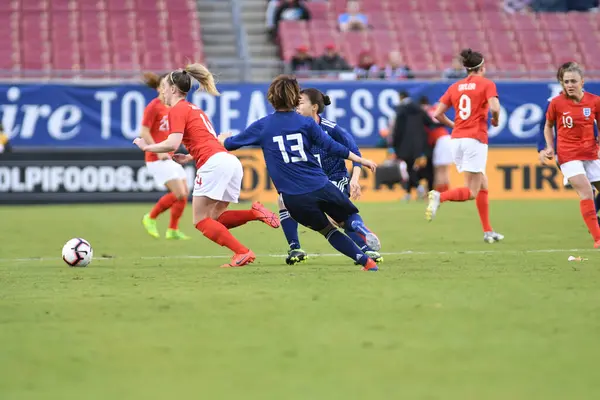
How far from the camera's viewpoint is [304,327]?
6.57 metres

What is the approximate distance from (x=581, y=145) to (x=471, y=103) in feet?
5.98

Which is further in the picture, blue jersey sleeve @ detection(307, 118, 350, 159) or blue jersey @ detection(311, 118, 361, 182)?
blue jersey @ detection(311, 118, 361, 182)

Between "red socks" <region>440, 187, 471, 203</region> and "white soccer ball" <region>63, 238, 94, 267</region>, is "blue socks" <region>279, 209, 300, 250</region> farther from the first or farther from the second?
"red socks" <region>440, 187, 471, 203</region>

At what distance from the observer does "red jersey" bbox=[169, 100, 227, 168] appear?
35.3 feet

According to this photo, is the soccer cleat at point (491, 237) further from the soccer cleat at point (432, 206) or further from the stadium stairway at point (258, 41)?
the stadium stairway at point (258, 41)

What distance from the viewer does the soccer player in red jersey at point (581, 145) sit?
40.9ft

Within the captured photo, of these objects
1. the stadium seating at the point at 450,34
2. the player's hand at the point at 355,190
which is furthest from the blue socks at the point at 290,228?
the stadium seating at the point at 450,34

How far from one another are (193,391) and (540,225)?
12.3m

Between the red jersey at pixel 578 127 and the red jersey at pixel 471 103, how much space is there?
1.42 metres

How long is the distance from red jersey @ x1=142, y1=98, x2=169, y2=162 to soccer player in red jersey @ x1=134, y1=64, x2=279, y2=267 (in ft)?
11.9

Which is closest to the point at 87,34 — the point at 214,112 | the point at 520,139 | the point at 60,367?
A: the point at 214,112

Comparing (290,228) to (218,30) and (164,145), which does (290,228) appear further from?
(218,30)

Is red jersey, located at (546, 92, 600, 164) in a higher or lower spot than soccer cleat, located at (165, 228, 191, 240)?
higher

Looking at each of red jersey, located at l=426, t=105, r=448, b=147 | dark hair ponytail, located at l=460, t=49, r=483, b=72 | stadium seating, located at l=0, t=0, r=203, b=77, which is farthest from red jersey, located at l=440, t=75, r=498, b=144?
stadium seating, located at l=0, t=0, r=203, b=77
